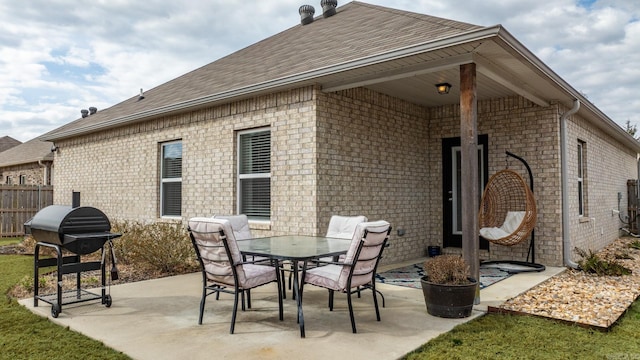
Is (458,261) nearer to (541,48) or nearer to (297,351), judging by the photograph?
(297,351)

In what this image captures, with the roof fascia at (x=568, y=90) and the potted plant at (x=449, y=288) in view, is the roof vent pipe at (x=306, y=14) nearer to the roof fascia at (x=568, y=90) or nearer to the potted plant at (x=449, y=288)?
the roof fascia at (x=568, y=90)

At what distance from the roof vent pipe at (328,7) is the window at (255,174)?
392 cm

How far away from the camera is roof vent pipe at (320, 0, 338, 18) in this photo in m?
9.45

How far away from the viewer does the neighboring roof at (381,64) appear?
4676 millimetres

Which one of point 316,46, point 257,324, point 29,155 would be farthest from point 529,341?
point 29,155

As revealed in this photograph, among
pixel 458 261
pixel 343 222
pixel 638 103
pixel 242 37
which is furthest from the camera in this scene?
pixel 638 103

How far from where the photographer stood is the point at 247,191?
727 cm

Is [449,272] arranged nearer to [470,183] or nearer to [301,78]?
[470,183]

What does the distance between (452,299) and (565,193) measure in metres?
4.17

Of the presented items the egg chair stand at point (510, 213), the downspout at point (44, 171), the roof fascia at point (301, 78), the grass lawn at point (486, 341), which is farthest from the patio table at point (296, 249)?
the downspout at point (44, 171)

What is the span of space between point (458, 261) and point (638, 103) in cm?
4092

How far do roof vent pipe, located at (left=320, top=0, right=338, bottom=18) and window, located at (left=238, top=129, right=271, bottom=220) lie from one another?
3.92 m

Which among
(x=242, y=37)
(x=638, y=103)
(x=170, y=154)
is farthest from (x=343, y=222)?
(x=638, y=103)

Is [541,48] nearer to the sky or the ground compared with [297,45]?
nearer to the sky
